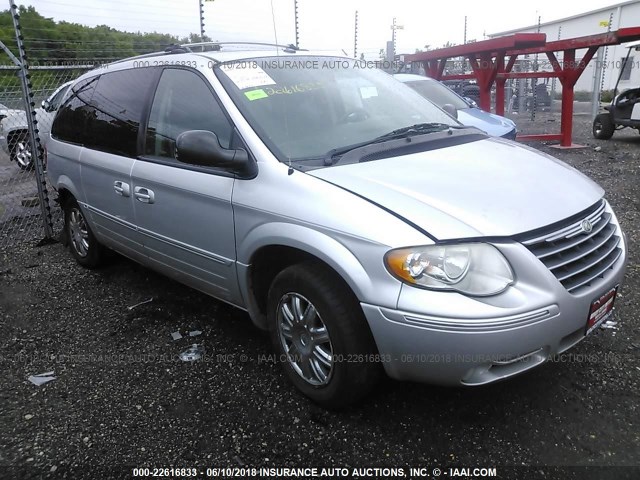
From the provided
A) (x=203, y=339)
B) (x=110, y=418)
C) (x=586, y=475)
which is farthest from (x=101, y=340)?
(x=586, y=475)

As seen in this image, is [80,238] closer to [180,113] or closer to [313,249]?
[180,113]

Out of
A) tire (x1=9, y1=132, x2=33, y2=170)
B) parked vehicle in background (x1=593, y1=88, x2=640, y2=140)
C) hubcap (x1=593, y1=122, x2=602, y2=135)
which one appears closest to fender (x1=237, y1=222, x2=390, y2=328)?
tire (x1=9, y1=132, x2=33, y2=170)

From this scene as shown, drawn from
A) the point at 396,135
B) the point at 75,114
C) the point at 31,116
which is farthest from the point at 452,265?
the point at 31,116

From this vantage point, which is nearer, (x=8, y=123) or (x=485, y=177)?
(x=485, y=177)

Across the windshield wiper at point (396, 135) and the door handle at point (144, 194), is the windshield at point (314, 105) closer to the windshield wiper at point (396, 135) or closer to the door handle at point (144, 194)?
the windshield wiper at point (396, 135)

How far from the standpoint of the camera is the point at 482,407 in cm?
274

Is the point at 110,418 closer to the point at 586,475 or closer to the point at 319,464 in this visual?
the point at 319,464

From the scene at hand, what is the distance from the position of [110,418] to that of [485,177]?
2322 millimetres

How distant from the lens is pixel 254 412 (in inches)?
111

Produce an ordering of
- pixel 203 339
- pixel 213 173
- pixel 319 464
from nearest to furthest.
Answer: pixel 319 464 < pixel 213 173 < pixel 203 339

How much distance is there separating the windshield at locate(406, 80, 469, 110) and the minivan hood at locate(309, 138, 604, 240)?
542 cm

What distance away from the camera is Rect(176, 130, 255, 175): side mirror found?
2.75 m

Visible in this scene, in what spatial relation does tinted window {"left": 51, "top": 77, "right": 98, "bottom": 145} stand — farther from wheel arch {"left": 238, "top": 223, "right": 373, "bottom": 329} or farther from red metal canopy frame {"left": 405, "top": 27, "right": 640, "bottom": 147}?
red metal canopy frame {"left": 405, "top": 27, "right": 640, "bottom": 147}

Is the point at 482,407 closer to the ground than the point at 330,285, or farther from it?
closer to the ground
